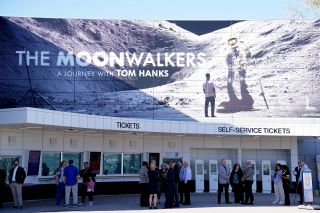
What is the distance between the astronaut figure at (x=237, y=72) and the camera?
24.2 m

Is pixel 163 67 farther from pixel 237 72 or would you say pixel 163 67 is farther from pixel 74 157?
pixel 74 157

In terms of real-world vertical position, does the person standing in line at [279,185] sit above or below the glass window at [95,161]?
below

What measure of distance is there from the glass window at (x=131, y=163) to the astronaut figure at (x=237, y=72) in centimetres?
544

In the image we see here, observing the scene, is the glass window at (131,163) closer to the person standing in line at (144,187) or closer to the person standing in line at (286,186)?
the person standing in line at (144,187)

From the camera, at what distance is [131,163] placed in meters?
21.6

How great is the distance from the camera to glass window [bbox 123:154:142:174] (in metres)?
21.4

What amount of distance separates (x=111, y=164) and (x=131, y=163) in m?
0.98

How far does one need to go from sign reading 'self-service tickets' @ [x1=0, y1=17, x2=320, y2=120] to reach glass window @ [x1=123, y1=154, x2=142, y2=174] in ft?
9.03

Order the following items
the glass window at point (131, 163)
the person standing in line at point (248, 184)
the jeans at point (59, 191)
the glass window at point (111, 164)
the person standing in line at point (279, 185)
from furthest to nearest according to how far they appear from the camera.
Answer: the glass window at point (131, 163), the glass window at point (111, 164), the person standing in line at point (279, 185), the person standing in line at point (248, 184), the jeans at point (59, 191)

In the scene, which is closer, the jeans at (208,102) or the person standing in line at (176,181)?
the person standing in line at (176,181)

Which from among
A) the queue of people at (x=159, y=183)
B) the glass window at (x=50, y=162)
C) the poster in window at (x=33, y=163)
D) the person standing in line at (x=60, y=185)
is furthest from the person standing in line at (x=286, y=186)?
the poster in window at (x=33, y=163)

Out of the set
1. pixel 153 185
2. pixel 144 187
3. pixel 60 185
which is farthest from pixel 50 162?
pixel 153 185

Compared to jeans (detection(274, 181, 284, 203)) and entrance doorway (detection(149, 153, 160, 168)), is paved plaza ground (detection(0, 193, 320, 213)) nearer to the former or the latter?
jeans (detection(274, 181, 284, 203))

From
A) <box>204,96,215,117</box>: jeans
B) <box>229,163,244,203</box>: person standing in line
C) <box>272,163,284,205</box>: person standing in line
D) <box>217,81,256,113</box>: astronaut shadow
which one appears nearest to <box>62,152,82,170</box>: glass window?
<box>229,163,244,203</box>: person standing in line
